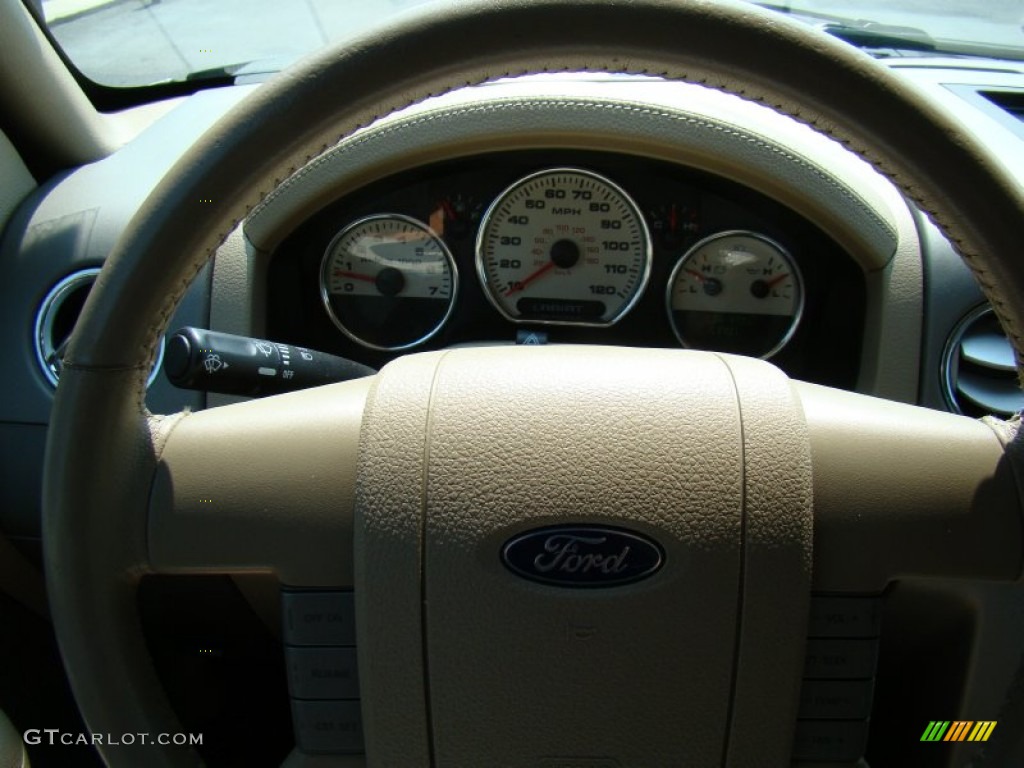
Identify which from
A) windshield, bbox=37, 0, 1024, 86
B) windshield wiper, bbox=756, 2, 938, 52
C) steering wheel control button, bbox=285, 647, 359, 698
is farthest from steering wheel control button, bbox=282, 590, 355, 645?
windshield wiper, bbox=756, 2, 938, 52

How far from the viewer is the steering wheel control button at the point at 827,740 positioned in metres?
0.98

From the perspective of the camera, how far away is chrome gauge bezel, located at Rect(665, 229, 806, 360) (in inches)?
79.1

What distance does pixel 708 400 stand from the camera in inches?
38.3

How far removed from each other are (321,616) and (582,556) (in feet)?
0.84

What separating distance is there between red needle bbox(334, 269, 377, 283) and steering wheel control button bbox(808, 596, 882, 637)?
4.45 ft

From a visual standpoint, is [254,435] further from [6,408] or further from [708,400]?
[6,408]


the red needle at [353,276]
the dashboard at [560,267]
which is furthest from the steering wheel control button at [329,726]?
the red needle at [353,276]

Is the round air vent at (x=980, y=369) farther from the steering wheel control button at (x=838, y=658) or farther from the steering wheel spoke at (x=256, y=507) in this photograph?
the steering wheel spoke at (x=256, y=507)

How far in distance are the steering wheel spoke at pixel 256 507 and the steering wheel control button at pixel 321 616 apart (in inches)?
0.5

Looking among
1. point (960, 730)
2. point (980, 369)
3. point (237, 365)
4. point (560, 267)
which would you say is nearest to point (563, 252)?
point (560, 267)

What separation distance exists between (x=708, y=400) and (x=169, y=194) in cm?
50

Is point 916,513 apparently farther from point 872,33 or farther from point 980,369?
point 872,33

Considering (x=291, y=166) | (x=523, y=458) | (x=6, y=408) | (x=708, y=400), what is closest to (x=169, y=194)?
(x=291, y=166)

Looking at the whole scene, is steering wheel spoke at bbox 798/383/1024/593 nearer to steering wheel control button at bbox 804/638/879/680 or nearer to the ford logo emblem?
steering wheel control button at bbox 804/638/879/680
